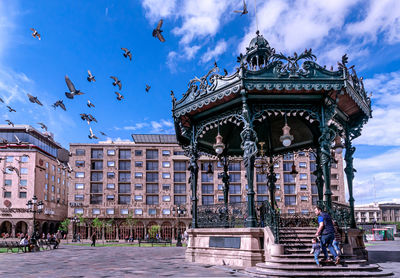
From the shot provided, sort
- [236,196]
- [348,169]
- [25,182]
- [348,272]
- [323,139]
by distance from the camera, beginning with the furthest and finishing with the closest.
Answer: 1. [236,196]
2. [25,182]
3. [348,169]
4. [323,139]
5. [348,272]

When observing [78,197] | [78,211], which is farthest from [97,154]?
[78,211]

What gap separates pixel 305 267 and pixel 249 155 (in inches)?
154

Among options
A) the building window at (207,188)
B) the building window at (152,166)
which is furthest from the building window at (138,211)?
the building window at (207,188)

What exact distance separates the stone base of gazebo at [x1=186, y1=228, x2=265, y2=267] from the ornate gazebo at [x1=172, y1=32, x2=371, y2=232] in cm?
47

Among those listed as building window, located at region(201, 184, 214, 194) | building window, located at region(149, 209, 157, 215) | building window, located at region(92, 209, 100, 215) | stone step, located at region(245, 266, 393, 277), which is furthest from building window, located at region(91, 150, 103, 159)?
stone step, located at region(245, 266, 393, 277)

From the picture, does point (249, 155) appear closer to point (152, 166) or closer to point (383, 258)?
point (383, 258)

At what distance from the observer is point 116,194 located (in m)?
73.2

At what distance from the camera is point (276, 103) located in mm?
13023

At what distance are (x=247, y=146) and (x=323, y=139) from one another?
2465 mm

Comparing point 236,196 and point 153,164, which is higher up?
point 153,164

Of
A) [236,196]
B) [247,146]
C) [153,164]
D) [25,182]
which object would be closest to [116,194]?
[153,164]

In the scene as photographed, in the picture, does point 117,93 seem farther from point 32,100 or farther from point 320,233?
point 320,233

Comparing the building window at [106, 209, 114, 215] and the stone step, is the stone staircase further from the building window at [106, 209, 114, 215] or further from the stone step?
the building window at [106, 209, 114, 215]

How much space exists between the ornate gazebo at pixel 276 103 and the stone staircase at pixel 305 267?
5.28 feet
